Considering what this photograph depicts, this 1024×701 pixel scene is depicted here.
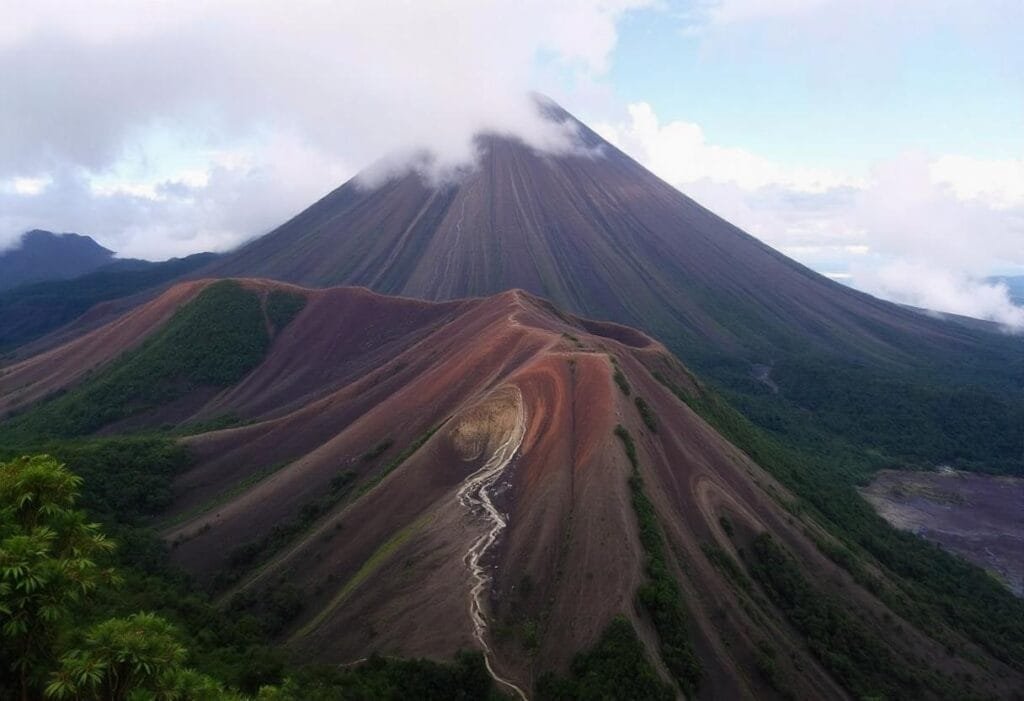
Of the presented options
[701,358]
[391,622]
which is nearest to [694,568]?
[391,622]

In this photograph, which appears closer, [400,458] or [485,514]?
[485,514]

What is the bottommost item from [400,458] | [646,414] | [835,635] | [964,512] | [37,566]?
[964,512]

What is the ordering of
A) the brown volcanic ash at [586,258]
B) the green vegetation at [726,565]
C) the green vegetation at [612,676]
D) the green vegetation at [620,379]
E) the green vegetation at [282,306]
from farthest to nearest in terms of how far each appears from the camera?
the brown volcanic ash at [586,258] < the green vegetation at [282,306] < the green vegetation at [620,379] < the green vegetation at [726,565] < the green vegetation at [612,676]

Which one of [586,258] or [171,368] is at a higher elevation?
[586,258]

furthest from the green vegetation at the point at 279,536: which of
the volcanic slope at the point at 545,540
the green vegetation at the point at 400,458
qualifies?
the green vegetation at the point at 400,458

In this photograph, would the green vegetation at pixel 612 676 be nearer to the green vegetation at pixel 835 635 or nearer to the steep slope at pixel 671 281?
the green vegetation at pixel 835 635

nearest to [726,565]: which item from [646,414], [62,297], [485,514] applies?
[646,414]

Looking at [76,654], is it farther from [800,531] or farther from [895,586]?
[895,586]

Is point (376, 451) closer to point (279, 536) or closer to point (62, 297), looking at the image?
point (279, 536)
